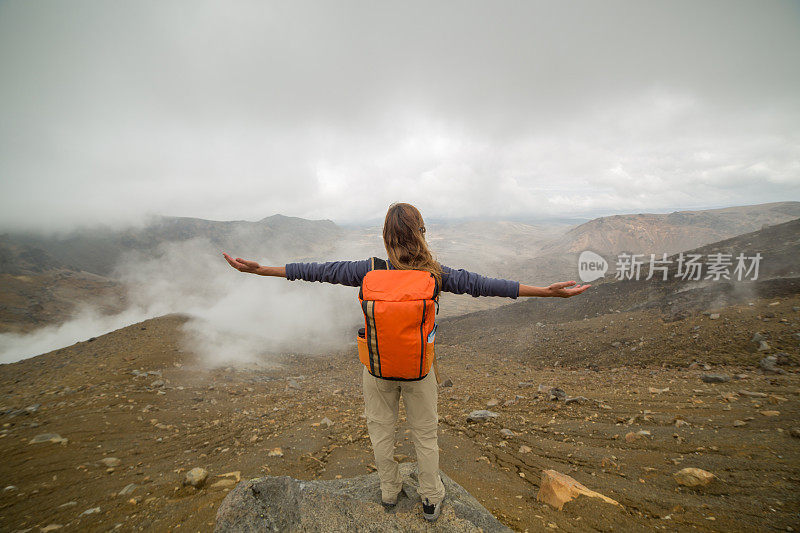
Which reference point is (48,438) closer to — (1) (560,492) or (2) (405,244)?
(2) (405,244)

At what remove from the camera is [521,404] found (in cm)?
602

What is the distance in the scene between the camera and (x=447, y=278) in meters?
2.65

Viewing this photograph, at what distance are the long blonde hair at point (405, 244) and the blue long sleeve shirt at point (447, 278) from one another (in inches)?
5.2

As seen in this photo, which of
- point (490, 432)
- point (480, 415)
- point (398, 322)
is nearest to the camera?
point (398, 322)

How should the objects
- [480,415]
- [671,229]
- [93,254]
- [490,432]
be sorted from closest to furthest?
[490,432]
[480,415]
[93,254]
[671,229]

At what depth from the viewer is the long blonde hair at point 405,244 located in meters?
2.44

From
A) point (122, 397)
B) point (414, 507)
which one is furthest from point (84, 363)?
point (414, 507)

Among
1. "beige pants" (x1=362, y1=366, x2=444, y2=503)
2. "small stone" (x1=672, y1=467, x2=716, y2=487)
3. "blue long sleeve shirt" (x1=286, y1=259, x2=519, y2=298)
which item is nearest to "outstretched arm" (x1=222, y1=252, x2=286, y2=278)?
"blue long sleeve shirt" (x1=286, y1=259, x2=519, y2=298)

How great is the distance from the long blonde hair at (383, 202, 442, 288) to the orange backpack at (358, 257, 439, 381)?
0.19m

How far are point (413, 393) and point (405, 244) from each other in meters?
1.21

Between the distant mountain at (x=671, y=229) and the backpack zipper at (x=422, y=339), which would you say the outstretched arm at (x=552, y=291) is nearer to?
the backpack zipper at (x=422, y=339)

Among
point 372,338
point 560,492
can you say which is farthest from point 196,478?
point 560,492

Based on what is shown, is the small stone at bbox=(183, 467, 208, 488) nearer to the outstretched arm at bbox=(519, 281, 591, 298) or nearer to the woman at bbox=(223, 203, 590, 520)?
the woman at bbox=(223, 203, 590, 520)

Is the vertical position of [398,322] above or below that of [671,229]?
below
